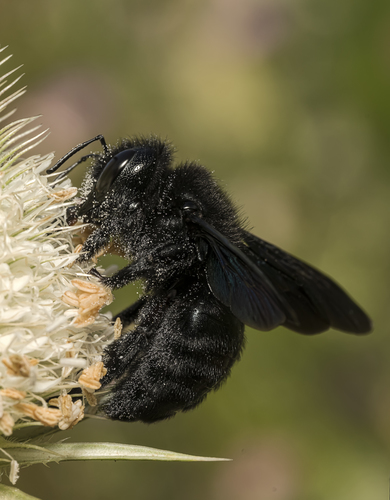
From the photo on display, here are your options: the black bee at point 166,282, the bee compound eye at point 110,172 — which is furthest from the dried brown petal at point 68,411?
the bee compound eye at point 110,172

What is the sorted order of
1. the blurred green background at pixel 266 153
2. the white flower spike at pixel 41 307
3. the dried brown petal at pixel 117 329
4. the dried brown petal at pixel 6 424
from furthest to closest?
the blurred green background at pixel 266 153 → the dried brown petal at pixel 117 329 → the white flower spike at pixel 41 307 → the dried brown petal at pixel 6 424

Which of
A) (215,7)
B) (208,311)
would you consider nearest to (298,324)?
(208,311)

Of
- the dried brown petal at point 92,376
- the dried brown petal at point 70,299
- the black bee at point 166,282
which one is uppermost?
the black bee at point 166,282

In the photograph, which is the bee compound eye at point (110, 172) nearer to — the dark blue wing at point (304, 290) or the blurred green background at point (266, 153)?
the dark blue wing at point (304, 290)

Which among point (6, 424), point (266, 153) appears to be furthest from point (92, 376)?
point (266, 153)

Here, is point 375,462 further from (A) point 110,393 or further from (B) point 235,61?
(B) point 235,61

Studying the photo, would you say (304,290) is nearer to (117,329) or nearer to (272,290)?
(272,290)

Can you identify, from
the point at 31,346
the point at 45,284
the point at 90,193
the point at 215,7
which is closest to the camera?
the point at 31,346
